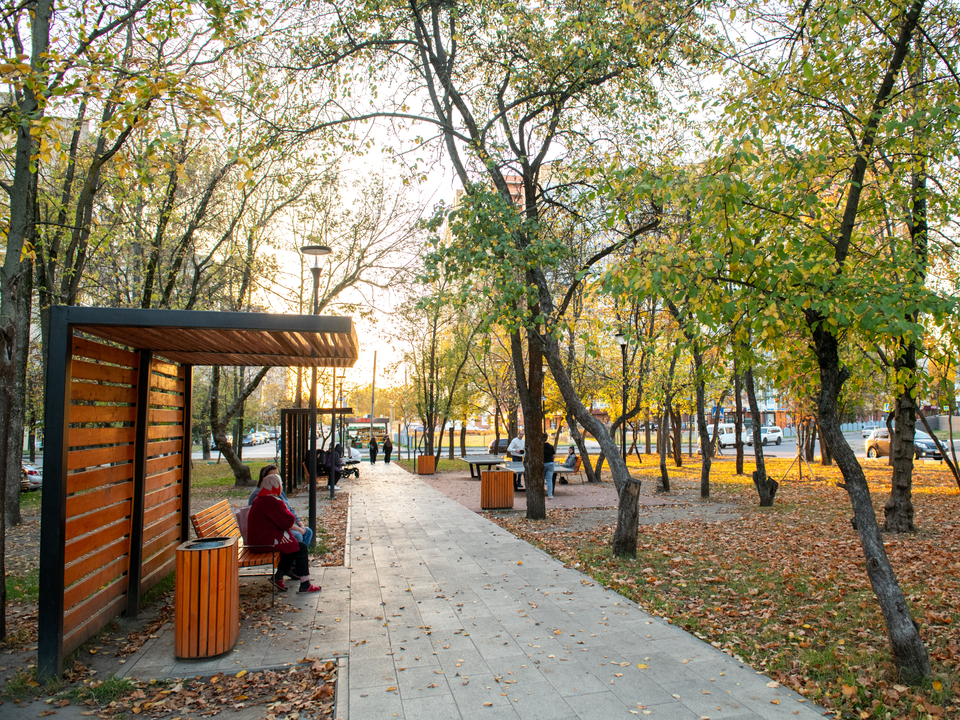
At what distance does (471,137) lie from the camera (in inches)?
452

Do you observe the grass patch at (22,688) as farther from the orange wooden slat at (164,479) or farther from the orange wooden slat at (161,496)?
the orange wooden slat at (164,479)

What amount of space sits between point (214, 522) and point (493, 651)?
3481 mm

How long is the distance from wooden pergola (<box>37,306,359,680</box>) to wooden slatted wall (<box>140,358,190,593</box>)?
0.05ft

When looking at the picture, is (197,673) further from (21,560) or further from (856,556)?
(856,556)

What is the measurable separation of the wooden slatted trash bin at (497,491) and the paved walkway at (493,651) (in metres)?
5.65

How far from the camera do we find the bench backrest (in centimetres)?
646

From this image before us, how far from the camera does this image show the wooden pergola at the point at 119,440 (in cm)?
488

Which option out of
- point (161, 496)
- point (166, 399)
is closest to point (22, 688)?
point (161, 496)

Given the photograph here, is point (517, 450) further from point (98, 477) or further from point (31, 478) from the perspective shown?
point (31, 478)

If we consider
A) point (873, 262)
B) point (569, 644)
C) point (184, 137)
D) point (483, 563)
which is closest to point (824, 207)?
point (873, 262)

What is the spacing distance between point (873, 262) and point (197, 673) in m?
6.57

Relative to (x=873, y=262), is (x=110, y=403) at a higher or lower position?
lower

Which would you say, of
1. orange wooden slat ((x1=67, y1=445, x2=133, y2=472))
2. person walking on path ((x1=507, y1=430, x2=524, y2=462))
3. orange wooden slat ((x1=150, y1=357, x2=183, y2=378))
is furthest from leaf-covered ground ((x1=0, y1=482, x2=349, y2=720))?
person walking on path ((x1=507, y1=430, x2=524, y2=462))

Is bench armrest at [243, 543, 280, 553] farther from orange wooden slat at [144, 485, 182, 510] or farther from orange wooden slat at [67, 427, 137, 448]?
orange wooden slat at [67, 427, 137, 448]
